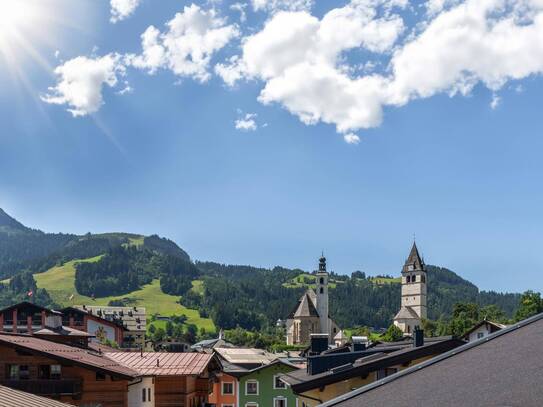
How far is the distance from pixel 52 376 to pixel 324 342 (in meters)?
16.0

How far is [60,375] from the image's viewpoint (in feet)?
120

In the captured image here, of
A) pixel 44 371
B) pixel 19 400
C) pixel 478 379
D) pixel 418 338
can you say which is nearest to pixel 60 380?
pixel 44 371

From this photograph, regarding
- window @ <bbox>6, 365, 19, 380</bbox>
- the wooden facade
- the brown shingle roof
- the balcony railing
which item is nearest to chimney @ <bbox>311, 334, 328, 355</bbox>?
the wooden facade

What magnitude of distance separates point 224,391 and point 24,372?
26.4 metres

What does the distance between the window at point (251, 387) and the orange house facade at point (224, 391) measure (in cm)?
215

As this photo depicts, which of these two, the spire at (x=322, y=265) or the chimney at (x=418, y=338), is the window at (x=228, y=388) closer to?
the chimney at (x=418, y=338)

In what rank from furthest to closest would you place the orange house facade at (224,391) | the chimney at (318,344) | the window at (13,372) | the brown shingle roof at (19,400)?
1. the orange house facade at (224,391)
2. the chimney at (318,344)
3. the window at (13,372)
4. the brown shingle roof at (19,400)

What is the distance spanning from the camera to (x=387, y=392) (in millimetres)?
6164

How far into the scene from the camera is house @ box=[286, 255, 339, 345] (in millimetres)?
184250

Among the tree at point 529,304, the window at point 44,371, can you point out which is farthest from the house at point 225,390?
the tree at point 529,304

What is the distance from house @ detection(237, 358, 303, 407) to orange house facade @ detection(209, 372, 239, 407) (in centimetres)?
215

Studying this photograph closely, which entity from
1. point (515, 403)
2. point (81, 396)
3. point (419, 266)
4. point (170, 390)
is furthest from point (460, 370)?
point (419, 266)

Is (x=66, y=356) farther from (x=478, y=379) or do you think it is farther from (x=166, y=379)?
(x=478, y=379)

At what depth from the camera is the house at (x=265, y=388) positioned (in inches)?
2224
